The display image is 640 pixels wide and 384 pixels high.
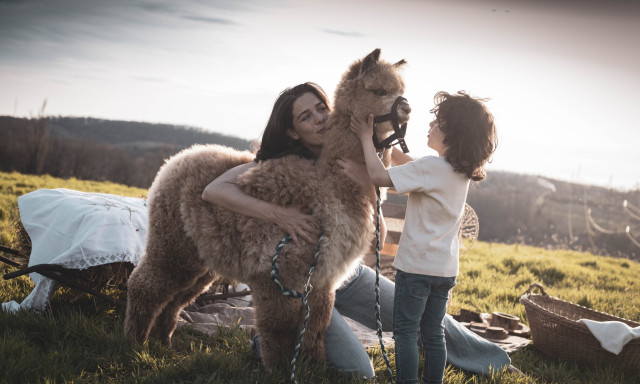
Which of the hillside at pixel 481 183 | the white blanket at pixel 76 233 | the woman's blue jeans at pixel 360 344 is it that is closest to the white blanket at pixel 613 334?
the woman's blue jeans at pixel 360 344

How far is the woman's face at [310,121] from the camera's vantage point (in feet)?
9.56

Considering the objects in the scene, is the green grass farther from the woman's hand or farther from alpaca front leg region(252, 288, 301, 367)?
the woman's hand

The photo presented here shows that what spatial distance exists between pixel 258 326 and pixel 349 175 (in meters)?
1.05

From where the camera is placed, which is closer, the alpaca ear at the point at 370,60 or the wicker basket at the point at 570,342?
the alpaca ear at the point at 370,60

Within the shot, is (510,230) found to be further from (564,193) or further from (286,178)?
(286,178)

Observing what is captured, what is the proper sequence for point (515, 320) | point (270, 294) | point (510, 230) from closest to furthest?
point (270, 294)
point (515, 320)
point (510, 230)

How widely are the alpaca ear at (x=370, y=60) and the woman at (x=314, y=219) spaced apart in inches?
18.5

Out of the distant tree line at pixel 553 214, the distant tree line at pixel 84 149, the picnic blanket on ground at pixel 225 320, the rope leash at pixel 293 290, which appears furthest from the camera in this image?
the distant tree line at pixel 84 149

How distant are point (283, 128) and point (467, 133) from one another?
3.98 feet

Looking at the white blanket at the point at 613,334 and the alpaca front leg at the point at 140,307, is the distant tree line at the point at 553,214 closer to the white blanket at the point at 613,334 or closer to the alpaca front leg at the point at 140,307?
the white blanket at the point at 613,334

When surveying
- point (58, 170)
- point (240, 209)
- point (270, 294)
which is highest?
point (240, 209)

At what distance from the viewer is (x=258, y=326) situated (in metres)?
2.59

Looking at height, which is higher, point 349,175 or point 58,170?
point 349,175

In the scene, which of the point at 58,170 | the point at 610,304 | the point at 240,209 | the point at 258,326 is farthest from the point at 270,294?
the point at 58,170
